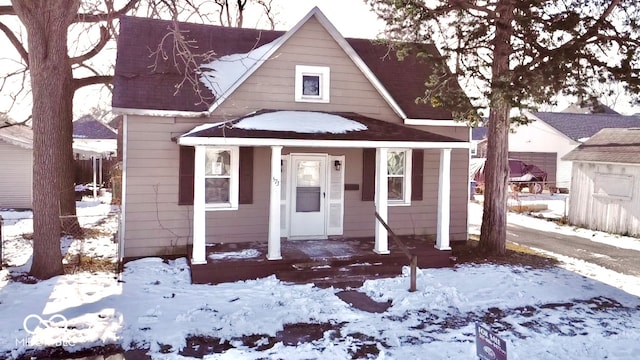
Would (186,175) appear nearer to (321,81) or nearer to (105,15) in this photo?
(321,81)

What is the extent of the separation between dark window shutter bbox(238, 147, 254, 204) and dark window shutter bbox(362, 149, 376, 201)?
2.73 meters

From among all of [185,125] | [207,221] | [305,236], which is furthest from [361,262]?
[185,125]

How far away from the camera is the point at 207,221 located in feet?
35.7

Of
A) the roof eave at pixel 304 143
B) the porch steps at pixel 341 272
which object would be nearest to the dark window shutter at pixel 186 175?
the roof eave at pixel 304 143

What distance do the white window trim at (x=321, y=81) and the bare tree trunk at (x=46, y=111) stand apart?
4604mm

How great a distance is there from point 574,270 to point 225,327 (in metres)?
7.78

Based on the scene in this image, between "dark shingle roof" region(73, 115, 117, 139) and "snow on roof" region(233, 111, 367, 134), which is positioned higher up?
"dark shingle roof" region(73, 115, 117, 139)

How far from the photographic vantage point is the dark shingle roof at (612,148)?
15289mm

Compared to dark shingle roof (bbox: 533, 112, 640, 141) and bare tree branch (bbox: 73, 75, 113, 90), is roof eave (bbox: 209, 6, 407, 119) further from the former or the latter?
dark shingle roof (bbox: 533, 112, 640, 141)

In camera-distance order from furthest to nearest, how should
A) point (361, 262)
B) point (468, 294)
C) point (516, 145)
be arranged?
1. point (516, 145)
2. point (361, 262)
3. point (468, 294)

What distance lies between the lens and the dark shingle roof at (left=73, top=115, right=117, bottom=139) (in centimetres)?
4325

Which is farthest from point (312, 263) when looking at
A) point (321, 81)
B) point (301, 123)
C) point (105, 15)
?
point (105, 15)

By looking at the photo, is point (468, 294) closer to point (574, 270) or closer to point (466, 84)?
point (574, 270)

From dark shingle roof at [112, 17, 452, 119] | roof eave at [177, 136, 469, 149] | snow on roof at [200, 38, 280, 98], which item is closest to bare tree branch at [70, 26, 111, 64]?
dark shingle roof at [112, 17, 452, 119]
